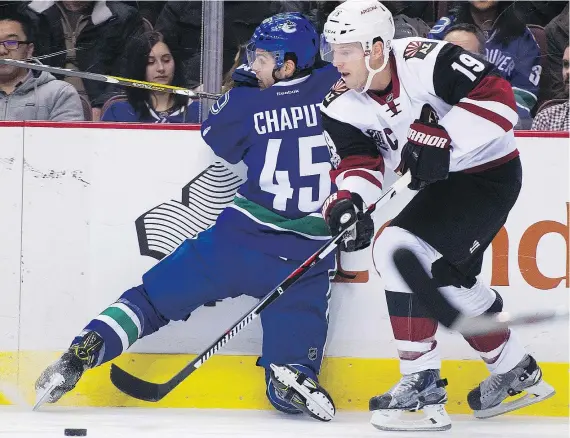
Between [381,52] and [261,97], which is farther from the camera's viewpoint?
[261,97]

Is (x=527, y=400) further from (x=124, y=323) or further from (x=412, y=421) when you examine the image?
(x=124, y=323)

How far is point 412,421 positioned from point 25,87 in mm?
1622

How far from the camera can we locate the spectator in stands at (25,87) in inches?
150

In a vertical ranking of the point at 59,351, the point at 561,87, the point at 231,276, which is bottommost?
the point at 59,351

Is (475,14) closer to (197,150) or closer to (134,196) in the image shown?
(197,150)

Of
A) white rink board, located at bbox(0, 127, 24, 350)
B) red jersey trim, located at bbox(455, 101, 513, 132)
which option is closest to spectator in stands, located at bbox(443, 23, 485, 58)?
red jersey trim, located at bbox(455, 101, 513, 132)

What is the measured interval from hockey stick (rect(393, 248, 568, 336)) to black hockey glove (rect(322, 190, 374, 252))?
0.11 meters

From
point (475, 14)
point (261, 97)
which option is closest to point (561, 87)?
point (475, 14)

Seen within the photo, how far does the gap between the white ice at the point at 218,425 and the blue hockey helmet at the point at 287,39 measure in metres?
1.08

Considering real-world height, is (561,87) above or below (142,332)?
above

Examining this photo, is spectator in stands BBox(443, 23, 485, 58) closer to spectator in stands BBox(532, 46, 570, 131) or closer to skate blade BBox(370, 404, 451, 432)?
spectator in stands BBox(532, 46, 570, 131)

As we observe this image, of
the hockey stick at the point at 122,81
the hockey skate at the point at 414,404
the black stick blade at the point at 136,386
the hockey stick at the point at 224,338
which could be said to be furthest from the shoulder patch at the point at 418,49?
the black stick blade at the point at 136,386

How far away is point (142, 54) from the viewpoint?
3.82 meters

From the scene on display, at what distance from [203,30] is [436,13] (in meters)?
0.74
